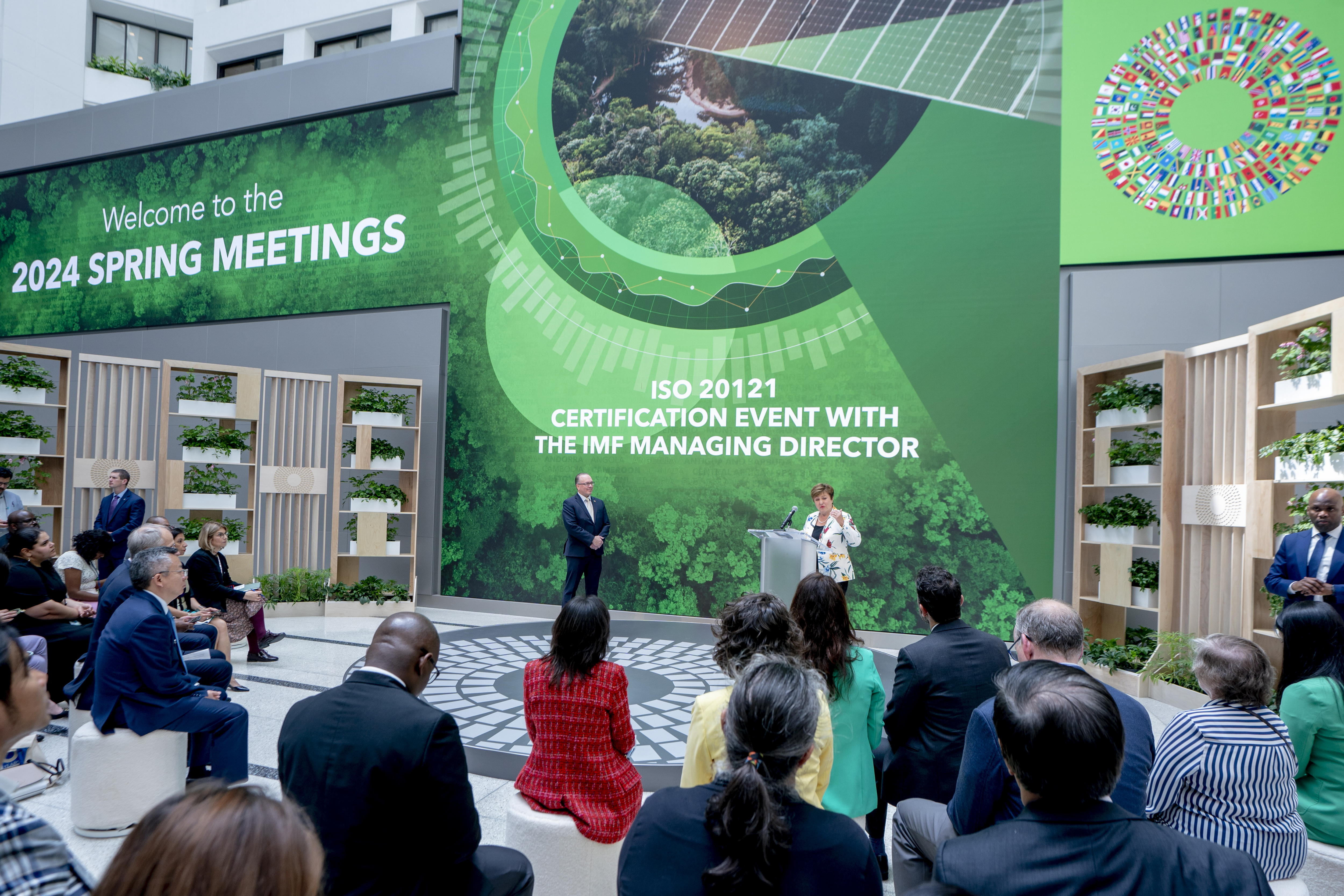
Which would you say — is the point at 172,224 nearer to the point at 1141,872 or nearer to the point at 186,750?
the point at 186,750

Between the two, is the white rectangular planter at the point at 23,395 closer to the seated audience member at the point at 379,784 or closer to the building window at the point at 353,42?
the building window at the point at 353,42

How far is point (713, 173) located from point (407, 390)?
4.23m

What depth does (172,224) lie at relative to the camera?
10.1 m

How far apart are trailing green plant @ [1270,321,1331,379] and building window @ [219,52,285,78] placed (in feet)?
44.1

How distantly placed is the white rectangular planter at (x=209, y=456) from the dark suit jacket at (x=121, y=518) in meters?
0.84

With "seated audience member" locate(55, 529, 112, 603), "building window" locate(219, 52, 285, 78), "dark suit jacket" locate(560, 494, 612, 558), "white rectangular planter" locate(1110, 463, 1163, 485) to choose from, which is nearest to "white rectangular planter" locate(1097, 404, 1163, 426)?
"white rectangular planter" locate(1110, 463, 1163, 485)

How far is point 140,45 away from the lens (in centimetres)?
1501

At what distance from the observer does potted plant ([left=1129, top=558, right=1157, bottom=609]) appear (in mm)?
5805

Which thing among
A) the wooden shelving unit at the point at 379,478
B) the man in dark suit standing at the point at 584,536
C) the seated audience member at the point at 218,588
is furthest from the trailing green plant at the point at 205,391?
the man in dark suit standing at the point at 584,536

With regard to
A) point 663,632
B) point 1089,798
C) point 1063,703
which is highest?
point 1063,703

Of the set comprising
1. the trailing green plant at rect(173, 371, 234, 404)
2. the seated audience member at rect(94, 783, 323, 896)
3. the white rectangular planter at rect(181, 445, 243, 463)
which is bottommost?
the seated audience member at rect(94, 783, 323, 896)

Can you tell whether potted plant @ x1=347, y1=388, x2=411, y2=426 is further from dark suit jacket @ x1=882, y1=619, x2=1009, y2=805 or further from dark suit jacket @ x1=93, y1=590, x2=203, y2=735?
dark suit jacket @ x1=882, y1=619, x2=1009, y2=805

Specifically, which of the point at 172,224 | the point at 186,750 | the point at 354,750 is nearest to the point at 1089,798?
the point at 354,750

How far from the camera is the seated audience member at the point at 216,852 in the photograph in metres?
0.79
